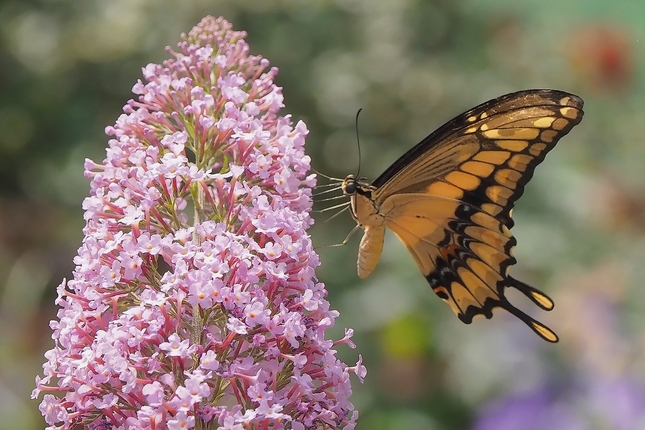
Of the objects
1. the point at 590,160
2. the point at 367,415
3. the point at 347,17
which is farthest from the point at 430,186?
the point at 590,160

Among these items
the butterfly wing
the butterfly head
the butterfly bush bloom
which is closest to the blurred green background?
the butterfly wing

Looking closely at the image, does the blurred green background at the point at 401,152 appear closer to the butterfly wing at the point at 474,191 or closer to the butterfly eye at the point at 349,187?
the butterfly wing at the point at 474,191

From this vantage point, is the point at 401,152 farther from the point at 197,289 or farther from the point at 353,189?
the point at 197,289

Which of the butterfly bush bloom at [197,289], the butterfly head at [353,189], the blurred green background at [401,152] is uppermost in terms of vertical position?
the blurred green background at [401,152]

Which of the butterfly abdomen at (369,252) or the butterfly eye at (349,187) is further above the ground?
the butterfly eye at (349,187)

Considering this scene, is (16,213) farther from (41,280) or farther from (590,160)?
(590,160)

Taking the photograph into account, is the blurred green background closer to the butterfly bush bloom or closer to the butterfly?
the butterfly

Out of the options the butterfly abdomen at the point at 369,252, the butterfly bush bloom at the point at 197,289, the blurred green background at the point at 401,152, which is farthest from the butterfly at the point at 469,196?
the blurred green background at the point at 401,152
